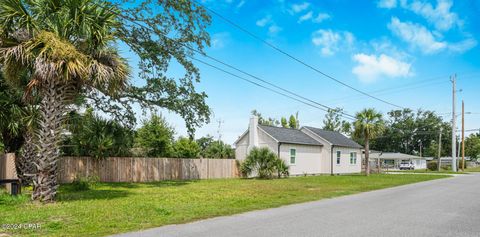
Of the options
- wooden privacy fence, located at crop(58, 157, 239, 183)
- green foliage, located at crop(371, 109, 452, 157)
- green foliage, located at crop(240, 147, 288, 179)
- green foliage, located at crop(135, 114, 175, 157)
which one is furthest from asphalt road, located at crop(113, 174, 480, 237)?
green foliage, located at crop(371, 109, 452, 157)

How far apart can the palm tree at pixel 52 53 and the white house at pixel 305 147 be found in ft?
59.9

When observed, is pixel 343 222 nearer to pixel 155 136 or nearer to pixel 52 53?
pixel 52 53

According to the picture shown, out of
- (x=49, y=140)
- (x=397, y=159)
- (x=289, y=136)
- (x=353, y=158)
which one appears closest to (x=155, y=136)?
(x=289, y=136)

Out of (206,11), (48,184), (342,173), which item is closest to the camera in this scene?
(48,184)

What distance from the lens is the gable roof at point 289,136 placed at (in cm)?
2963

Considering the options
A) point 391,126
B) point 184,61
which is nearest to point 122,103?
point 184,61

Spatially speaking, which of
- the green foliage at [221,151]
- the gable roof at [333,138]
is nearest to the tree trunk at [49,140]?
the green foliage at [221,151]

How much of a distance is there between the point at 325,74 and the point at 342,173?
1457 cm

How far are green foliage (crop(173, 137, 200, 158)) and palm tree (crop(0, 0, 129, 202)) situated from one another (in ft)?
66.2

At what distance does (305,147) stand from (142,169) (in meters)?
15.5

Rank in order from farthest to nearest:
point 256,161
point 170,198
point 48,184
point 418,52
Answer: point 256,161, point 418,52, point 170,198, point 48,184

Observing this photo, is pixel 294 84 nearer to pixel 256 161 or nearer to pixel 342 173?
pixel 256 161

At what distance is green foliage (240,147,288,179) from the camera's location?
1012 inches

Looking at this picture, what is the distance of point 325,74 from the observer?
980 inches
